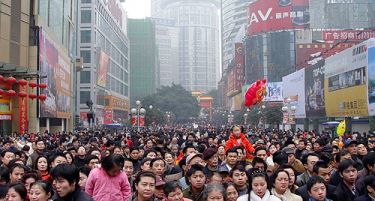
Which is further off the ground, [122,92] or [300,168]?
[122,92]

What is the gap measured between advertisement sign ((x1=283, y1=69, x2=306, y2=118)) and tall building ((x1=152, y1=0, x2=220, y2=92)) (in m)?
95.7

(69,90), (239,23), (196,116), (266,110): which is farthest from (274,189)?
(239,23)

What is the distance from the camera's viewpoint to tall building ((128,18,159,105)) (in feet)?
308

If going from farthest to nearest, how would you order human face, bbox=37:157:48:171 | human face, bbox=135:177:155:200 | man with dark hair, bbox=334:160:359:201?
1. human face, bbox=37:157:48:171
2. man with dark hair, bbox=334:160:359:201
3. human face, bbox=135:177:155:200

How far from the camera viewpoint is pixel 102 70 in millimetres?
56438

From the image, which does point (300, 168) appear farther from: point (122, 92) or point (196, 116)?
point (196, 116)

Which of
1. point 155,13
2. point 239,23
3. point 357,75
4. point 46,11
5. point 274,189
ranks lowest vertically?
point 274,189

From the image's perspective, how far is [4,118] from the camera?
78.3 ft

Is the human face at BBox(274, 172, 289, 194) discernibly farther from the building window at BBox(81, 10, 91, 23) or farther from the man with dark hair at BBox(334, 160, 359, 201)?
the building window at BBox(81, 10, 91, 23)

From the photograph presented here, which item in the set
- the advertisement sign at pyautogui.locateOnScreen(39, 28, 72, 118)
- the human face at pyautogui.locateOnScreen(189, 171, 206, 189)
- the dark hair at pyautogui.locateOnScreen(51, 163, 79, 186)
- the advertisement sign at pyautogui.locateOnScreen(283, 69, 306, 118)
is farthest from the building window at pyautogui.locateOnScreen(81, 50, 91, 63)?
the dark hair at pyautogui.locateOnScreen(51, 163, 79, 186)

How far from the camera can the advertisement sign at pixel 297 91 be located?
39.5m

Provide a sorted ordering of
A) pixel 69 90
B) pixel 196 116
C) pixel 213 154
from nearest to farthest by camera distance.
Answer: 1. pixel 213 154
2. pixel 69 90
3. pixel 196 116

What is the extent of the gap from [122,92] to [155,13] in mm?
105949

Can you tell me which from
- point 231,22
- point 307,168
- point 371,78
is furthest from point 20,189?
point 231,22
